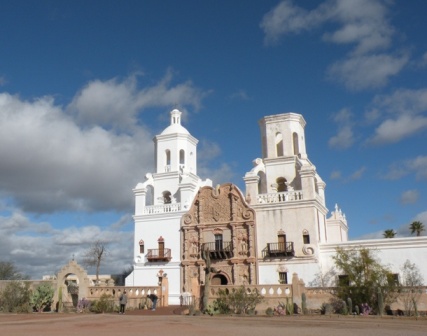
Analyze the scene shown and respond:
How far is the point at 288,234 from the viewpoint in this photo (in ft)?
111

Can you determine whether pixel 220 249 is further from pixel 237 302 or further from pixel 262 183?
pixel 237 302

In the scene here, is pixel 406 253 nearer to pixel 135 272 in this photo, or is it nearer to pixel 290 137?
pixel 290 137

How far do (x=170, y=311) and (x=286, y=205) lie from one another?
11.8 m

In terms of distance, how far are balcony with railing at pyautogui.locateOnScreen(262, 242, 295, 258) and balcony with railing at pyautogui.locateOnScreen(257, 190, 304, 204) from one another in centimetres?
329

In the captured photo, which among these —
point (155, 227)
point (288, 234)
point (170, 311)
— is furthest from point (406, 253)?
point (155, 227)

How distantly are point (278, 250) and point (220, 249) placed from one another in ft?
15.0

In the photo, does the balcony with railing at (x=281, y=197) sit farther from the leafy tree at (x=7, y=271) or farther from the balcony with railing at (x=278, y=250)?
the leafy tree at (x=7, y=271)

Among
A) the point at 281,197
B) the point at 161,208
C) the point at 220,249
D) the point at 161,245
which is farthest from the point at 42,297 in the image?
the point at 281,197

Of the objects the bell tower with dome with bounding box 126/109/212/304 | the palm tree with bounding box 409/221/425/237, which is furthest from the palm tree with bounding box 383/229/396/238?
the bell tower with dome with bounding box 126/109/212/304

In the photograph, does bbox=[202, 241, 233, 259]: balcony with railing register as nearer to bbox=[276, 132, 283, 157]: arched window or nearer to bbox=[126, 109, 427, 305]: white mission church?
bbox=[126, 109, 427, 305]: white mission church

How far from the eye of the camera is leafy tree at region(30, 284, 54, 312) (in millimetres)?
30234

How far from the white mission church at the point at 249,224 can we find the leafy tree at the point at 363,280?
2.89 m

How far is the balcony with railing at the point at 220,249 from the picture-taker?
34.5 m

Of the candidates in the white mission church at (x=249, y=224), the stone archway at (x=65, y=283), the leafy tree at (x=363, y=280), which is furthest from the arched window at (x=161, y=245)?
the leafy tree at (x=363, y=280)
